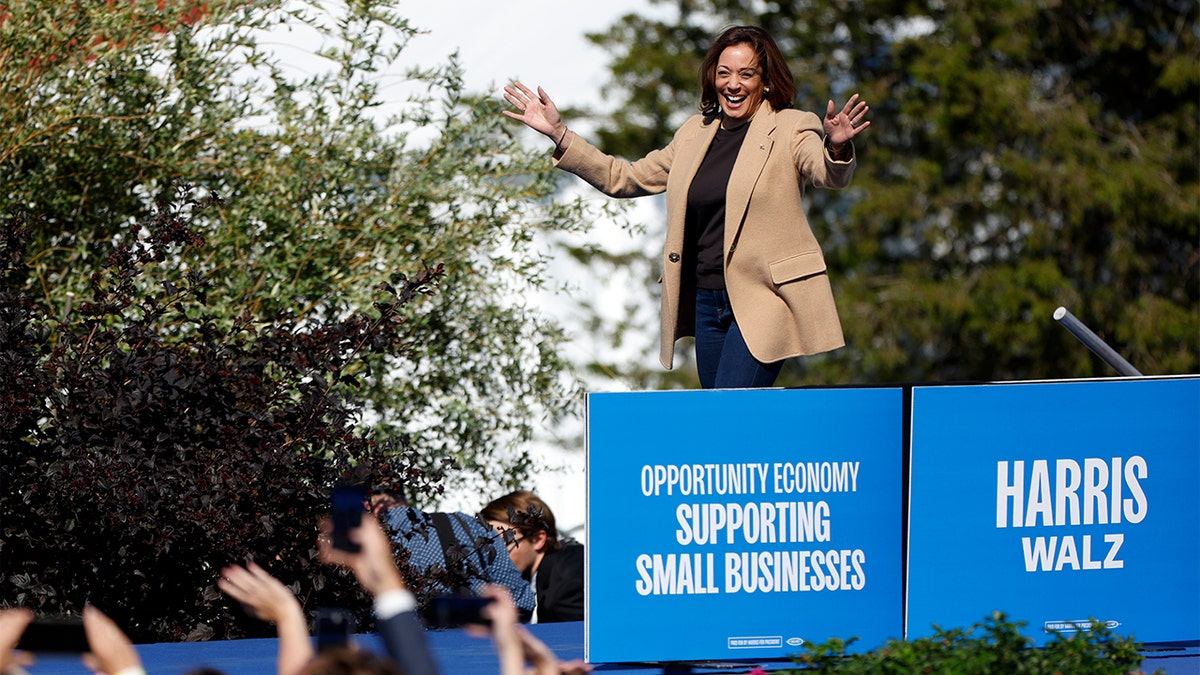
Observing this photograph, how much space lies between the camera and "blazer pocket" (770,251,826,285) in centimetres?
489

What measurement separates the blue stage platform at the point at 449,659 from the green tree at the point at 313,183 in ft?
6.00

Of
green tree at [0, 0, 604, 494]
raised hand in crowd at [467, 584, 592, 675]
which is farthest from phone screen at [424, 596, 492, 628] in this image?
green tree at [0, 0, 604, 494]

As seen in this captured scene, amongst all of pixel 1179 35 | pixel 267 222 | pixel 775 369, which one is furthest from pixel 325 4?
pixel 1179 35

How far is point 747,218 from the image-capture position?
4934 mm

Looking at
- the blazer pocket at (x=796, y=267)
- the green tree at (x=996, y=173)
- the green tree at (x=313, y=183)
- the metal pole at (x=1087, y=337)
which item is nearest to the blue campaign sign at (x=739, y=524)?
the blazer pocket at (x=796, y=267)

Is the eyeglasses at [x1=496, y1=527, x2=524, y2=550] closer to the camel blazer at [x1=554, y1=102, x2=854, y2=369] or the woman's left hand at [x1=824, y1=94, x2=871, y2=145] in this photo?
the camel blazer at [x1=554, y1=102, x2=854, y2=369]

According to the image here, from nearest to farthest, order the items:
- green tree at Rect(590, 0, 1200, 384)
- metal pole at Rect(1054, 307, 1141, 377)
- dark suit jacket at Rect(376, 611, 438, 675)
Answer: dark suit jacket at Rect(376, 611, 438, 675) < metal pole at Rect(1054, 307, 1141, 377) < green tree at Rect(590, 0, 1200, 384)

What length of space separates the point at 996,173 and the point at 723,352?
51.6 feet

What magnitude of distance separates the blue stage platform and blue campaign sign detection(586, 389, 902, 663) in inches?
2.0

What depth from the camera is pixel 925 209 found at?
19.8 metres

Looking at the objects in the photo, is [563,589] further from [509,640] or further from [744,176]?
[509,640]

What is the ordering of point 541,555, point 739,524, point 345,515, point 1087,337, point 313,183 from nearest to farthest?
1. point 345,515
2. point 739,524
3. point 1087,337
4. point 541,555
5. point 313,183

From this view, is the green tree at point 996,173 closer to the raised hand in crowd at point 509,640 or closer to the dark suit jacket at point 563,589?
the dark suit jacket at point 563,589

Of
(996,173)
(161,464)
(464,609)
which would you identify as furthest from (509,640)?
(996,173)
